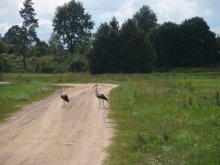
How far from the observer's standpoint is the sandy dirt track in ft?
50.6

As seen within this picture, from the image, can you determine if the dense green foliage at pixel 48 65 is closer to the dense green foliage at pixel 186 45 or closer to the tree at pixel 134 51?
the tree at pixel 134 51

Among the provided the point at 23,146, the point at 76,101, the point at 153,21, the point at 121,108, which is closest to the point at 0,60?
the point at 153,21

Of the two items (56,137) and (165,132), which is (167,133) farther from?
(56,137)

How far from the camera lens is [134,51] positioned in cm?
9694

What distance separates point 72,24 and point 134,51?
4539 centimetres

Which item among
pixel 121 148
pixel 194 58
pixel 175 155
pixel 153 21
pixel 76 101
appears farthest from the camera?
pixel 153 21

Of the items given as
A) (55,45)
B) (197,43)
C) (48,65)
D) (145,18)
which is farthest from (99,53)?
(55,45)

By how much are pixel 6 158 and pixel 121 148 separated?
3813 mm

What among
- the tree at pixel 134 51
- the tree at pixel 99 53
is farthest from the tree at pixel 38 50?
the tree at pixel 134 51

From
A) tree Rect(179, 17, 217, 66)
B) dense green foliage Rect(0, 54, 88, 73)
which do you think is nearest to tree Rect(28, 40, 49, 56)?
dense green foliage Rect(0, 54, 88, 73)

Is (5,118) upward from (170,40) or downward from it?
downward

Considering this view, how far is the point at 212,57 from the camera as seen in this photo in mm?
111938

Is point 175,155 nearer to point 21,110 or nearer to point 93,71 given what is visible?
point 21,110

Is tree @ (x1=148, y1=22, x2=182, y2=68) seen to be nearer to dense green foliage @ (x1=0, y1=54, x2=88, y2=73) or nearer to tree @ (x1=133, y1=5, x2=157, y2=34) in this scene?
dense green foliage @ (x1=0, y1=54, x2=88, y2=73)
